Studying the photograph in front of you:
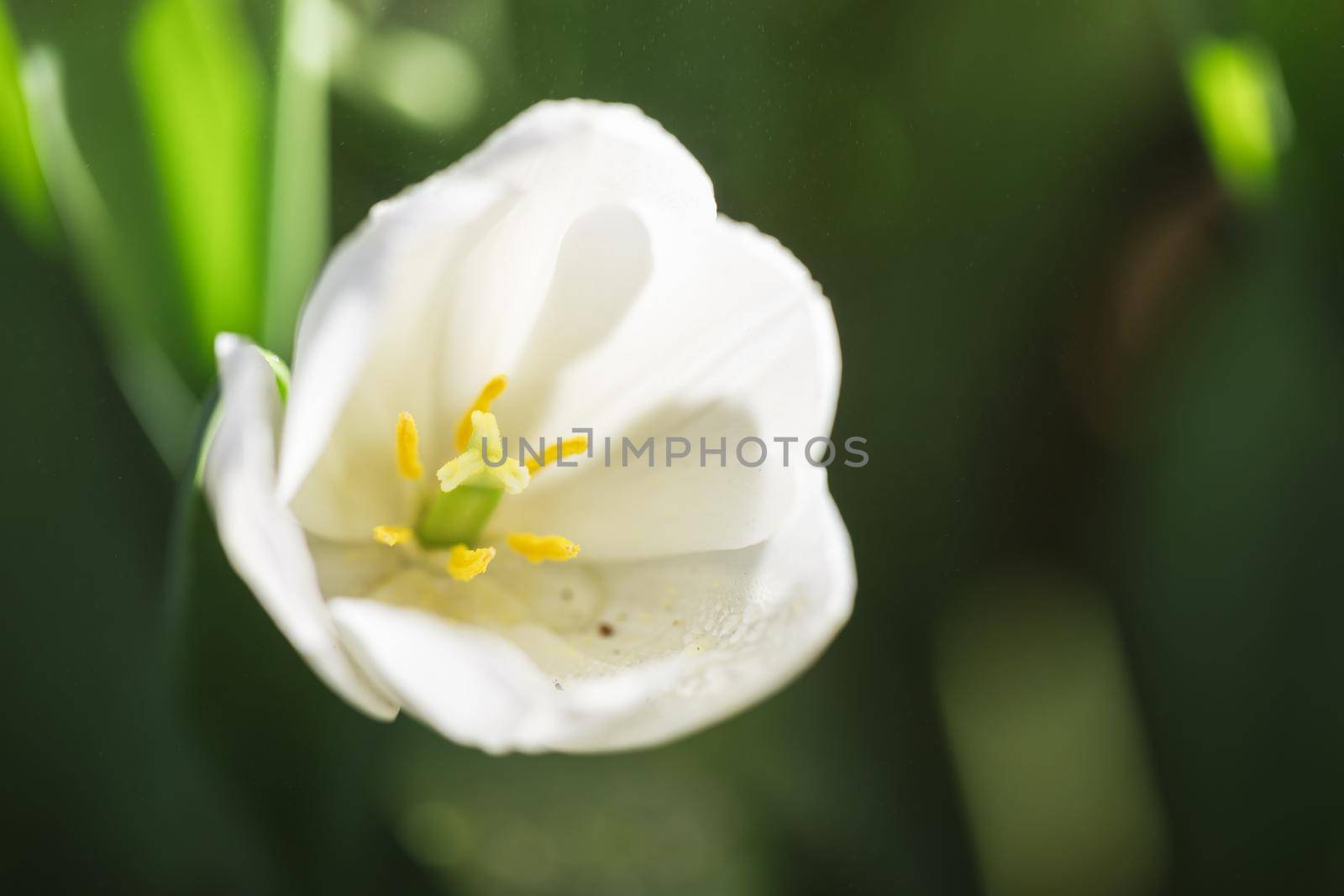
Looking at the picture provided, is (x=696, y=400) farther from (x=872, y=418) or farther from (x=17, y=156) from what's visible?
(x=17, y=156)

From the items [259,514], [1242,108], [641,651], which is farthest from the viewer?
[1242,108]

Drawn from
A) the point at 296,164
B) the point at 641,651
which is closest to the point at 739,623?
the point at 641,651

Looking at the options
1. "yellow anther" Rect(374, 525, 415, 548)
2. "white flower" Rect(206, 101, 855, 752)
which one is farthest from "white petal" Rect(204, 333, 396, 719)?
"yellow anther" Rect(374, 525, 415, 548)

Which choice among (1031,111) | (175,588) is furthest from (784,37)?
(175,588)

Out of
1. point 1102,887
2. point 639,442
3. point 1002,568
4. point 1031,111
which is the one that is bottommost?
point 1102,887

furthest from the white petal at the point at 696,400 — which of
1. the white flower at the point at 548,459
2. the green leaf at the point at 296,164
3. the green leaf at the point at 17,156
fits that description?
the green leaf at the point at 17,156

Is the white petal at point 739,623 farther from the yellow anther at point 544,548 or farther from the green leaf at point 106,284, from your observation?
the green leaf at point 106,284

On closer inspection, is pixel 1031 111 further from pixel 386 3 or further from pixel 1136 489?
pixel 386 3
